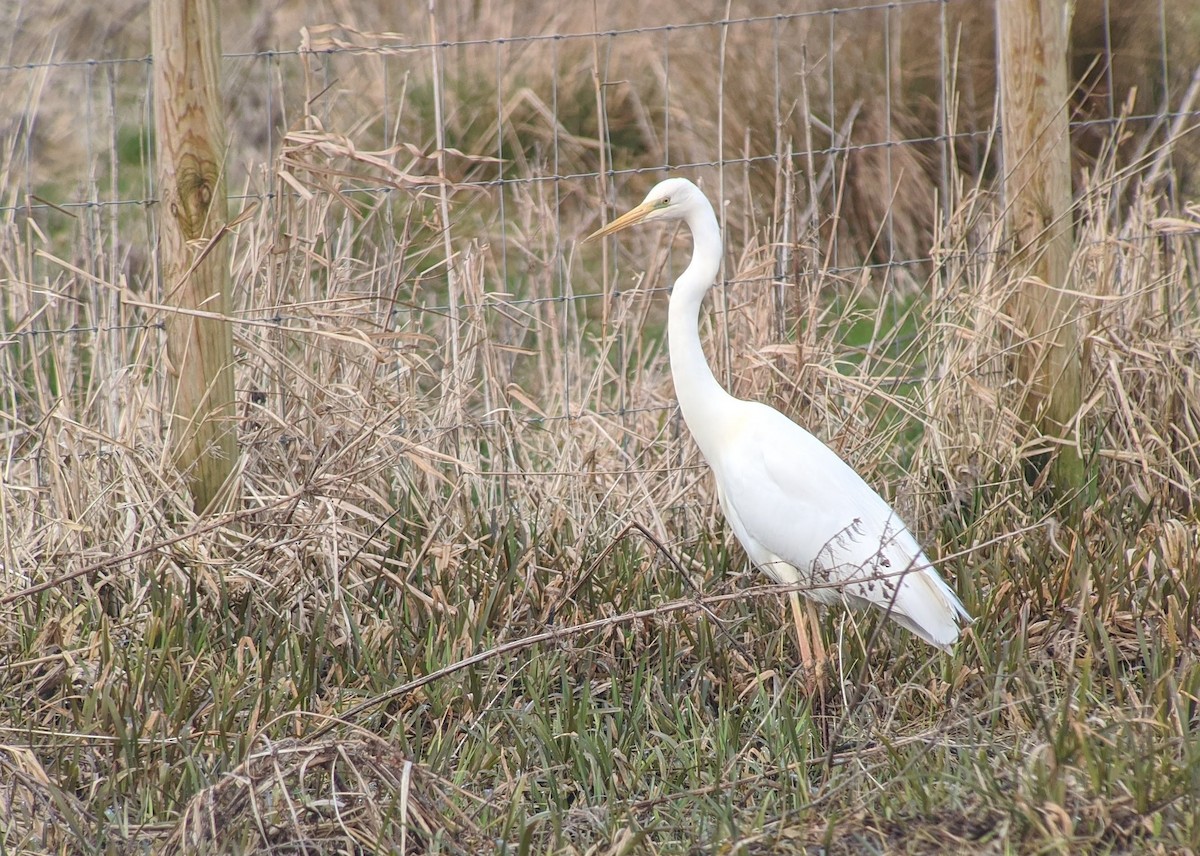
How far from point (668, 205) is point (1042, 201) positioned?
1.33 metres

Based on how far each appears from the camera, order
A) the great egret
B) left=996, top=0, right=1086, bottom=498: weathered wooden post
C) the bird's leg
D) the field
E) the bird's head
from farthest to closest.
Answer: left=996, top=0, right=1086, bottom=498: weathered wooden post
the bird's head
the great egret
the bird's leg
the field

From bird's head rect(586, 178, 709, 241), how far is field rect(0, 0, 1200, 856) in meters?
0.37

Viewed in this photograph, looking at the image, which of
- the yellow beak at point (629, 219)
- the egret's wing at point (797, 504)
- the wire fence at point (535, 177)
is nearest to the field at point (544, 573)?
the wire fence at point (535, 177)

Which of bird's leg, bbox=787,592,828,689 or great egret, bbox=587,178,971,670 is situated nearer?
bird's leg, bbox=787,592,828,689

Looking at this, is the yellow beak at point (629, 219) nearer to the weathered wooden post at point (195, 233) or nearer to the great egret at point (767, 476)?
the great egret at point (767, 476)

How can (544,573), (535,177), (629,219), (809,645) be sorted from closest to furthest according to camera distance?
(809,645)
(629,219)
(544,573)
(535,177)

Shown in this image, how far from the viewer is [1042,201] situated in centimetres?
430

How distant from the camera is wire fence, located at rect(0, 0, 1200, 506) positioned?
394cm

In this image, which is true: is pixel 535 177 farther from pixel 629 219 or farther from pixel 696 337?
pixel 696 337

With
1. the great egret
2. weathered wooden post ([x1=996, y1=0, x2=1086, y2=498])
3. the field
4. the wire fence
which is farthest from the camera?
weathered wooden post ([x1=996, y1=0, x2=1086, y2=498])

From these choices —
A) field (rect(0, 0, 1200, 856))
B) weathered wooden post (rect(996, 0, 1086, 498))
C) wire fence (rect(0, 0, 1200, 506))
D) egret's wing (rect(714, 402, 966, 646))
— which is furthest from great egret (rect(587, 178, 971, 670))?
weathered wooden post (rect(996, 0, 1086, 498))

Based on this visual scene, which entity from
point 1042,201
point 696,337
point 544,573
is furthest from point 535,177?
point 1042,201

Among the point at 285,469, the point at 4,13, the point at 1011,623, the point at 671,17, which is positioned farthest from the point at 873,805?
the point at 4,13

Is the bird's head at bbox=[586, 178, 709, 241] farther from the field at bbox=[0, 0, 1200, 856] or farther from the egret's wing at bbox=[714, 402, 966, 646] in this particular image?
the egret's wing at bbox=[714, 402, 966, 646]
